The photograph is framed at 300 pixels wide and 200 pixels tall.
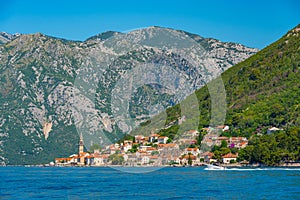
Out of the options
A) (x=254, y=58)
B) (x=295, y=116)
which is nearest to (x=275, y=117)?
(x=295, y=116)

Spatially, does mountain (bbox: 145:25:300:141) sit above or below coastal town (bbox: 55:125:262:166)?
above

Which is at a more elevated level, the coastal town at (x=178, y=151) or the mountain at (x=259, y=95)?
the mountain at (x=259, y=95)

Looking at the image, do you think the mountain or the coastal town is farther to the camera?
the mountain

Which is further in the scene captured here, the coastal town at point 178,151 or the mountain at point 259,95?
the mountain at point 259,95

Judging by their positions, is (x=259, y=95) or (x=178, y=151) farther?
(x=259, y=95)
